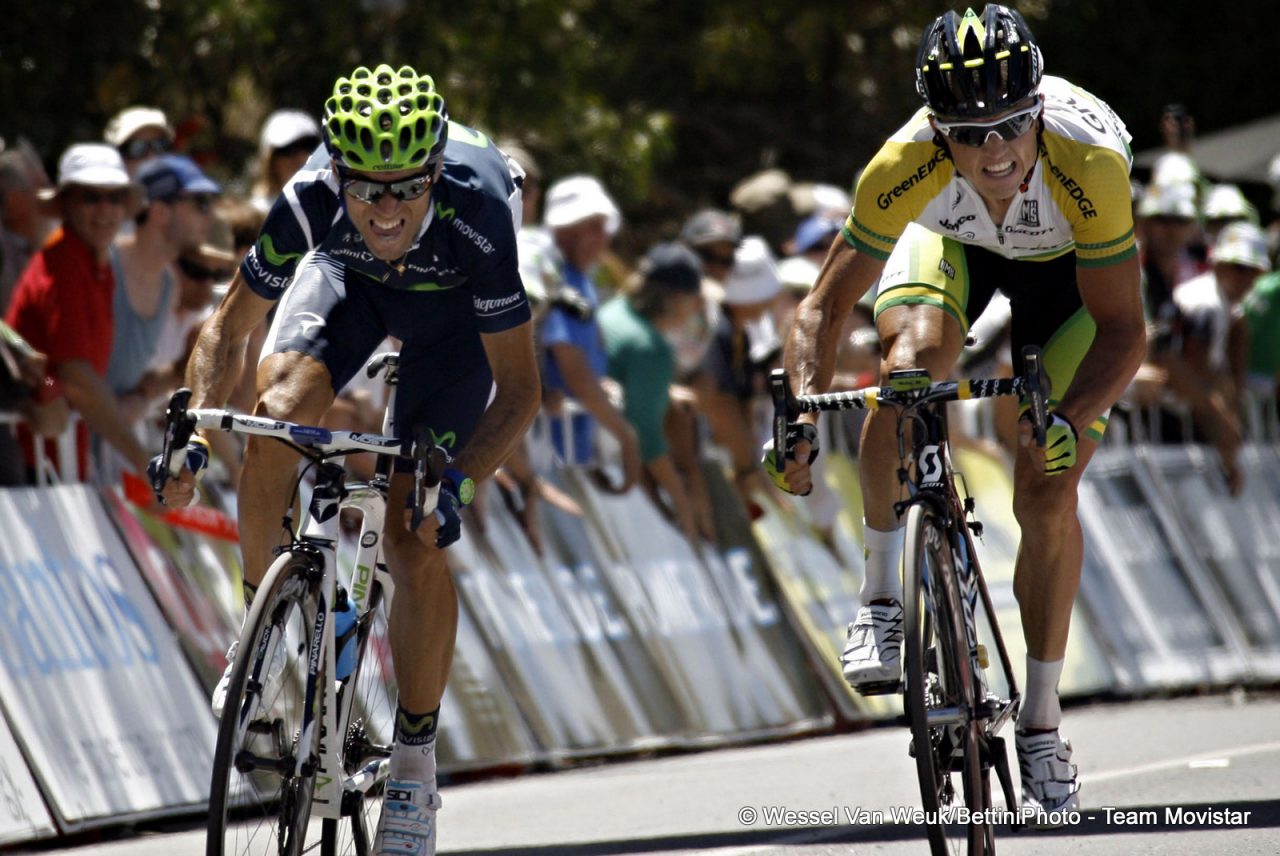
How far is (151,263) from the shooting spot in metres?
9.23

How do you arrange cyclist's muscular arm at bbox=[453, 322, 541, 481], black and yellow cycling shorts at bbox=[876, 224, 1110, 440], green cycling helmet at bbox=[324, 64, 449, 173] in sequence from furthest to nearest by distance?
black and yellow cycling shorts at bbox=[876, 224, 1110, 440]
cyclist's muscular arm at bbox=[453, 322, 541, 481]
green cycling helmet at bbox=[324, 64, 449, 173]

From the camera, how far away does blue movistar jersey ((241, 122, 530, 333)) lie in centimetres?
619

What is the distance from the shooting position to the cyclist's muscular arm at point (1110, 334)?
634 cm

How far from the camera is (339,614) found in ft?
19.2

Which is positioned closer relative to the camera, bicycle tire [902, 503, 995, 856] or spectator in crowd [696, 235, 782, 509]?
bicycle tire [902, 503, 995, 856]

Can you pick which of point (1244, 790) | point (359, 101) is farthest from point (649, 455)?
point (359, 101)

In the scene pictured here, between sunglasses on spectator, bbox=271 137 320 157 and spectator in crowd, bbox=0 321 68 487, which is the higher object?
sunglasses on spectator, bbox=271 137 320 157

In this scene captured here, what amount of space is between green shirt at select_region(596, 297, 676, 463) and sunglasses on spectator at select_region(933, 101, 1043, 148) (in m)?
4.46

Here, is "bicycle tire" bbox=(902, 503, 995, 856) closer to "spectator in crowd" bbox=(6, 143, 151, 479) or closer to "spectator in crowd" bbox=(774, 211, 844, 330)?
"spectator in crowd" bbox=(6, 143, 151, 479)

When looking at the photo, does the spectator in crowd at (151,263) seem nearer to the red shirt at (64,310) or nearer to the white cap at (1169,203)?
the red shirt at (64,310)

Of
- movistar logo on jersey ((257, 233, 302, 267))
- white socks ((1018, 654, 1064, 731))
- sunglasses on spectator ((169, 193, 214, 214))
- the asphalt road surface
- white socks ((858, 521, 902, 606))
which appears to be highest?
sunglasses on spectator ((169, 193, 214, 214))

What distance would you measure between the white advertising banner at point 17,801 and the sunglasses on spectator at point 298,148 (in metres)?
3.22

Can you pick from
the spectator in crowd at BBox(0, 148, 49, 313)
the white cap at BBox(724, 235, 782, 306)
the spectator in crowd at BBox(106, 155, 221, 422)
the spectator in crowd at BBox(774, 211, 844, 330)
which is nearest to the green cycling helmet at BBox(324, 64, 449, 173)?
the spectator in crowd at BBox(106, 155, 221, 422)

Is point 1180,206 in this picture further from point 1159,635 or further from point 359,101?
point 359,101
